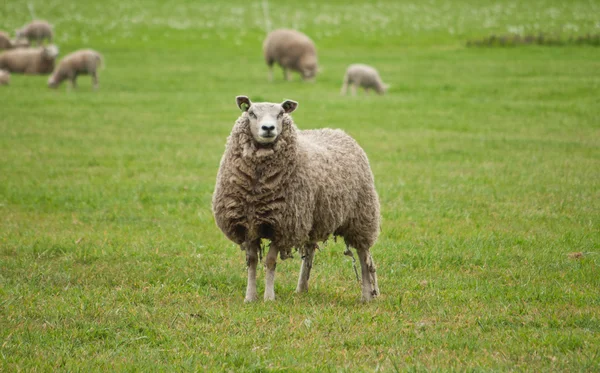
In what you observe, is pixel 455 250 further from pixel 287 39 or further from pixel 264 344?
pixel 287 39

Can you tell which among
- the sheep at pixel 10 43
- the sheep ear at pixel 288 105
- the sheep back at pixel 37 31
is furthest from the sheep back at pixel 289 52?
the sheep ear at pixel 288 105

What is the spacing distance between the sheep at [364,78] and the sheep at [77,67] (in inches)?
315

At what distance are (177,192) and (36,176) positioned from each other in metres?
2.63

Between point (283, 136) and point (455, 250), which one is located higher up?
point (283, 136)

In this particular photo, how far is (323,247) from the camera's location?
364 inches

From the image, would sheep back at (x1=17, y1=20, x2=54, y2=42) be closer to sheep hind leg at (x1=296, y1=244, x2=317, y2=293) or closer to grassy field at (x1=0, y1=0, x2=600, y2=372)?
grassy field at (x1=0, y1=0, x2=600, y2=372)

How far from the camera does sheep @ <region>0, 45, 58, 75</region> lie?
30295mm

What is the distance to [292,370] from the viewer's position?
210 inches

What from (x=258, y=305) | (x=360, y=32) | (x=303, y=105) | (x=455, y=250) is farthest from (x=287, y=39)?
(x=258, y=305)

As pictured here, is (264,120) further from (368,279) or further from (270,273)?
(368,279)

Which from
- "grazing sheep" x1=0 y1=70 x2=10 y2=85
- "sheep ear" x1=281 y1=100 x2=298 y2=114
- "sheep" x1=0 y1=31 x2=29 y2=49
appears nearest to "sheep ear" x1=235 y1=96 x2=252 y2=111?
"sheep ear" x1=281 y1=100 x2=298 y2=114

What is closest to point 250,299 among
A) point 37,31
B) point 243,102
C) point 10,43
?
point 243,102

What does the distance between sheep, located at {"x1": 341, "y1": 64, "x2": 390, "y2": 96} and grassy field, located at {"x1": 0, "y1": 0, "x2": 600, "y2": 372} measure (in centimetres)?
73

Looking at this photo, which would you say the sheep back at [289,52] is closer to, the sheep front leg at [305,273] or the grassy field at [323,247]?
the grassy field at [323,247]
